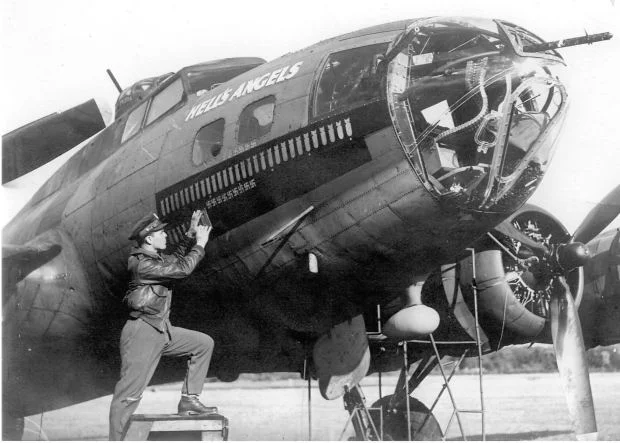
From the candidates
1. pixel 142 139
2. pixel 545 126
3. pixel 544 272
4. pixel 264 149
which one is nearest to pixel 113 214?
pixel 142 139

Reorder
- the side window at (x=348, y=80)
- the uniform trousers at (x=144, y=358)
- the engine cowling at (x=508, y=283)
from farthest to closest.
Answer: the engine cowling at (x=508, y=283)
the side window at (x=348, y=80)
the uniform trousers at (x=144, y=358)

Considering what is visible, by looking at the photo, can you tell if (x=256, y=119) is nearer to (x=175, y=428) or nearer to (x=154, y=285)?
(x=154, y=285)

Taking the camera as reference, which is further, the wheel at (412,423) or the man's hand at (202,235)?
the wheel at (412,423)

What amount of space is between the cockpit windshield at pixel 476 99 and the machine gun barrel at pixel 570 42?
0.21ft

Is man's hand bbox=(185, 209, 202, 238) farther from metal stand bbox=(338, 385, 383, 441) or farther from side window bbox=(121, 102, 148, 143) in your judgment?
metal stand bbox=(338, 385, 383, 441)

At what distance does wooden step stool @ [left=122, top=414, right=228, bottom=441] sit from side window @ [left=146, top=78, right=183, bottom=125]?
4030mm

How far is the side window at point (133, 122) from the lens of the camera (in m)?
8.25

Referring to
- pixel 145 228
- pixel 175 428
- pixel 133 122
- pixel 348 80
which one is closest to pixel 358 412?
pixel 145 228

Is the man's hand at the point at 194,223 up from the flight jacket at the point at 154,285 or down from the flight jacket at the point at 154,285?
up

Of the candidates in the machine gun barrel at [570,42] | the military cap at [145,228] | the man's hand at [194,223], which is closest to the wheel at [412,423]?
the man's hand at [194,223]

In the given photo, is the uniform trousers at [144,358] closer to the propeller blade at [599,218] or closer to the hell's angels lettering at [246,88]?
the hell's angels lettering at [246,88]

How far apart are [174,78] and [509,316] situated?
4.69m

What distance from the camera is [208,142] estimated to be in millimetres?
6543

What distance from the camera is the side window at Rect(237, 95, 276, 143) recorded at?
19.9ft
